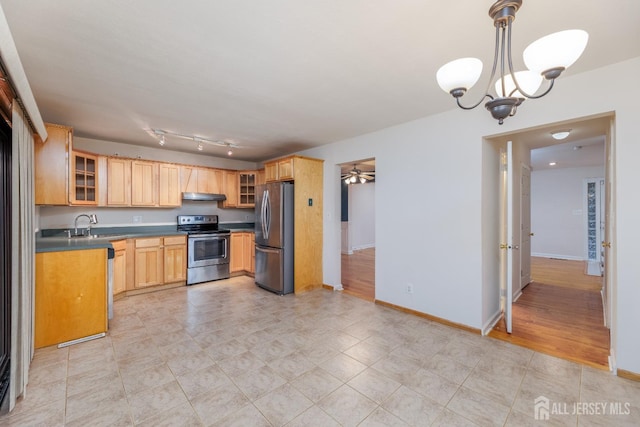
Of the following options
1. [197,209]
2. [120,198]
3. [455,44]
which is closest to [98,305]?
[120,198]

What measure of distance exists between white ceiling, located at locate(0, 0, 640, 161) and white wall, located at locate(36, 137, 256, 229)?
129 centimetres

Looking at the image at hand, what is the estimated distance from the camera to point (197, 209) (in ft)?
17.7

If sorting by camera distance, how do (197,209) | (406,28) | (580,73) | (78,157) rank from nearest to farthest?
(406,28), (580,73), (78,157), (197,209)

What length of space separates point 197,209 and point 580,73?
5684 mm

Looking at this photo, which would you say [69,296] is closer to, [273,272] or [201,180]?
[273,272]

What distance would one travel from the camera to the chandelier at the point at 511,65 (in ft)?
3.89

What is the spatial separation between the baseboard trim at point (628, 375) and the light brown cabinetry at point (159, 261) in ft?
17.6

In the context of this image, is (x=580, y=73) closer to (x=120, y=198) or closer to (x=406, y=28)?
(x=406, y=28)

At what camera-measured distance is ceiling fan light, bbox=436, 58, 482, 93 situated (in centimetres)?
137

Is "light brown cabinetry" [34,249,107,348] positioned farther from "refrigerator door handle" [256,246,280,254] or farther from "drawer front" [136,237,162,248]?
"refrigerator door handle" [256,246,280,254]

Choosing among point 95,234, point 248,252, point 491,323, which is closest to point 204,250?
point 248,252

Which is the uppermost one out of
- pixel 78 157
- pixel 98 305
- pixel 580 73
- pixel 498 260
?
pixel 580 73

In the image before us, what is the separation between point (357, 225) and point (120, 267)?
647 cm

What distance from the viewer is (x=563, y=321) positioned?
3.17m
